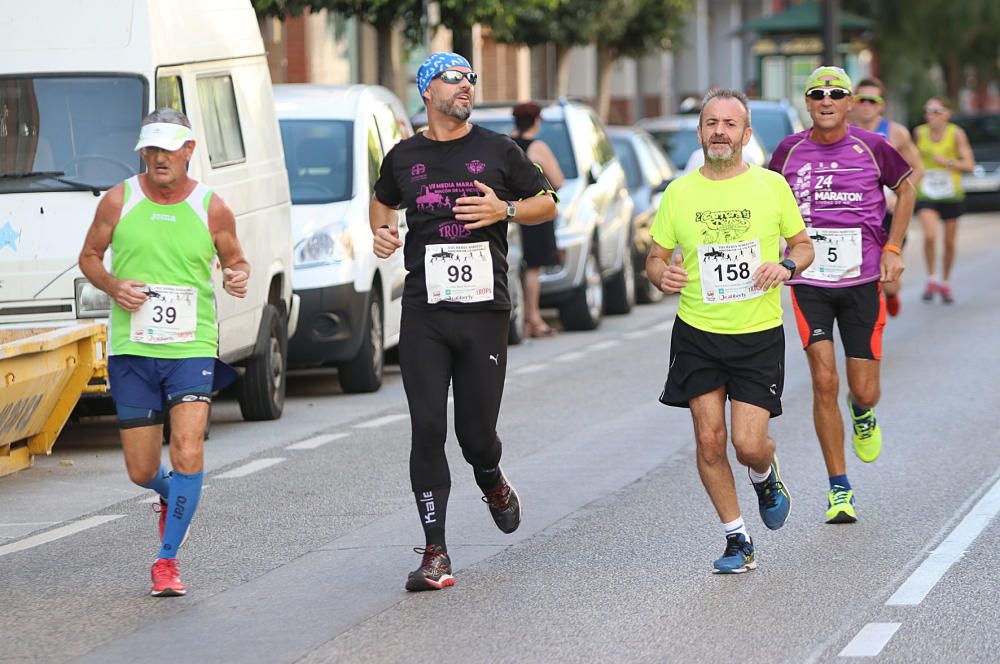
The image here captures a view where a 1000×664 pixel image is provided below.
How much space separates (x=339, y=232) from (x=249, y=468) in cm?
320

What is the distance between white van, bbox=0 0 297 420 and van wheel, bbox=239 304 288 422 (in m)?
0.05

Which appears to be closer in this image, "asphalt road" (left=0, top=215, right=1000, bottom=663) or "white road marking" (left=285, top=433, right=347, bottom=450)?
"asphalt road" (left=0, top=215, right=1000, bottom=663)

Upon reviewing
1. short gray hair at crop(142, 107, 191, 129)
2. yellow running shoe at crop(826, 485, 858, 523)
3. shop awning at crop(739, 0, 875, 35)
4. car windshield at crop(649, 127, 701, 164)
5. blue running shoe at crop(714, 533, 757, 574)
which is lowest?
yellow running shoe at crop(826, 485, 858, 523)

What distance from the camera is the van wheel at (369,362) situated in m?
14.6

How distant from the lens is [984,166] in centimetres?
3997

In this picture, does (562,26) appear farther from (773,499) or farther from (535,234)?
(773,499)

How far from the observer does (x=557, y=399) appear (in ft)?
47.0

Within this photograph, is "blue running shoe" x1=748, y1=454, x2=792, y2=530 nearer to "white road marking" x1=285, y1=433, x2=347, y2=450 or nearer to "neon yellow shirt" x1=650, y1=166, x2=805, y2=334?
"neon yellow shirt" x1=650, y1=166, x2=805, y2=334

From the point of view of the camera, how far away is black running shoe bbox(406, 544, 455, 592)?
25.7 feet

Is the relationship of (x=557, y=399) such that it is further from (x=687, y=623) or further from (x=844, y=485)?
(x=687, y=623)

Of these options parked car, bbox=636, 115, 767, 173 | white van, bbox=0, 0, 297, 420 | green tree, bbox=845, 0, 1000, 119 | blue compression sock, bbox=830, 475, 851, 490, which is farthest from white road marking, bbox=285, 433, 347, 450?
green tree, bbox=845, 0, 1000, 119

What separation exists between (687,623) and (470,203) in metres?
1.68

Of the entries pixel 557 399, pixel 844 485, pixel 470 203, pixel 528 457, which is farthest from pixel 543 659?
pixel 557 399

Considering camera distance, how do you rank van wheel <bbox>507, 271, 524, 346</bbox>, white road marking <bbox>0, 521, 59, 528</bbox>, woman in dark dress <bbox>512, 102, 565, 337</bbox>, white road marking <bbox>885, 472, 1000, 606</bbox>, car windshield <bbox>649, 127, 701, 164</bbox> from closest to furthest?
1. white road marking <bbox>885, 472, 1000, 606</bbox>
2. white road marking <bbox>0, 521, 59, 528</bbox>
3. woman in dark dress <bbox>512, 102, 565, 337</bbox>
4. van wheel <bbox>507, 271, 524, 346</bbox>
5. car windshield <bbox>649, 127, 701, 164</bbox>
